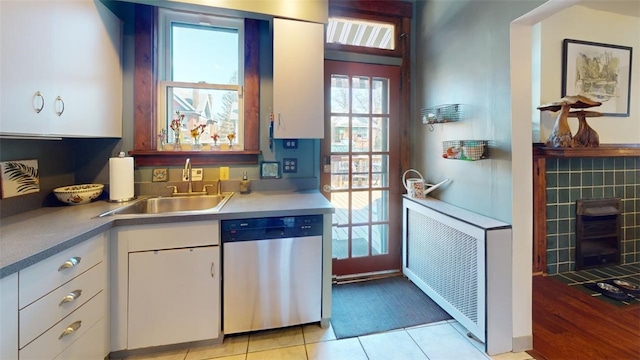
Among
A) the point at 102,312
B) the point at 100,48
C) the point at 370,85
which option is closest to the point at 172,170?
the point at 100,48

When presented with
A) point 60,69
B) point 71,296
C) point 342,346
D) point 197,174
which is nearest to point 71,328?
point 71,296

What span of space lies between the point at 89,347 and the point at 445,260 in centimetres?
222

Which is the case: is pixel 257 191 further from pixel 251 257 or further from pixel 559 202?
pixel 559 202

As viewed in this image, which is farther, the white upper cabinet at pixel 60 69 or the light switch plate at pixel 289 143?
the light switch plate at pixel 289 143

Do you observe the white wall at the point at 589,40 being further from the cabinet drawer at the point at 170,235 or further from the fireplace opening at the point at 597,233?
the cabinet drawer at the point at 170,235

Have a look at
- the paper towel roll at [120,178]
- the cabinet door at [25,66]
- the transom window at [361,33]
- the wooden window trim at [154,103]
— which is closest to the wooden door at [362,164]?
the transom window at [361,33]

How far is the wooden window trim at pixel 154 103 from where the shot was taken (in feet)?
6.79

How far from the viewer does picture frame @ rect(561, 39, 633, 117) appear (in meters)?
2.55

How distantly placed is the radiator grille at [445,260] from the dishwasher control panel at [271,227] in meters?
0.95

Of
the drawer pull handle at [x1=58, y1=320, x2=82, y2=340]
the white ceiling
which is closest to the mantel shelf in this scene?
the white ceiling

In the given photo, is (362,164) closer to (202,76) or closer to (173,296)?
(202,76)

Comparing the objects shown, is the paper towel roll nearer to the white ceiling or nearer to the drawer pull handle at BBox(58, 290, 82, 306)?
the drawer pull handle at BBox(58, 290, 82, 306)

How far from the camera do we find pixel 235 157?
7.41 feet

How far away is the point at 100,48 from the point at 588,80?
4.05 m
